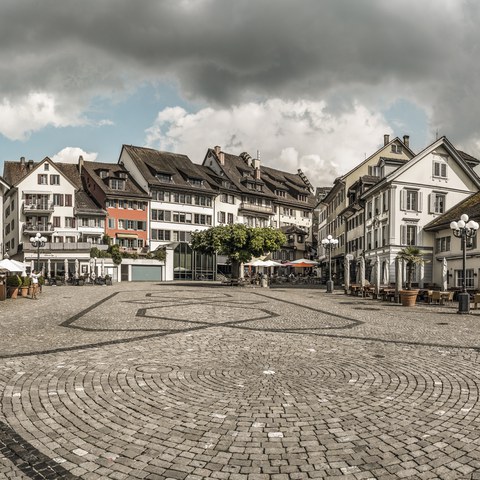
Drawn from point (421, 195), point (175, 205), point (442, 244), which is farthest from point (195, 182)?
point (442, 244)

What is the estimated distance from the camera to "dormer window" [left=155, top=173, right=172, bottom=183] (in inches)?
2562

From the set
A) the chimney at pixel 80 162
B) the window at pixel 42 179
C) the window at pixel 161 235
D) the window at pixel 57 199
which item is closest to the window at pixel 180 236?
the window at pixel 161 235

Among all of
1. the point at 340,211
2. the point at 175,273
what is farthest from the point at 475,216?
the point at 175,273

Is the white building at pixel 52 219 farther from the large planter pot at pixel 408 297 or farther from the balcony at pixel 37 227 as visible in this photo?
the large planter pot at pixel 408 297

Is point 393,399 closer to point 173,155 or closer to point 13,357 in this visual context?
point 13,357

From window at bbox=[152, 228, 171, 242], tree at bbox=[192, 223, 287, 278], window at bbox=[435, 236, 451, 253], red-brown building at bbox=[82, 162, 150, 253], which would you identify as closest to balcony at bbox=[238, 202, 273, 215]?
window at bbox=[152, 228, 171, 242]

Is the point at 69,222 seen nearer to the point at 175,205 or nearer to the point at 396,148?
the point at 175,205

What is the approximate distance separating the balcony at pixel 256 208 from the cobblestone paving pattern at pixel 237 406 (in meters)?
61.0

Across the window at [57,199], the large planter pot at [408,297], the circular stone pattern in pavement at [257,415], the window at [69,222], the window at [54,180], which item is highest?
the window at [54,180]

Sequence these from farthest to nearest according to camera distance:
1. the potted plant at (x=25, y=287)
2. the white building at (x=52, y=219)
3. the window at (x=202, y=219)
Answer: the window at (x=202, y=219) → the white building at (x=52, y=219) → the potted plant at (x=25, y=287)

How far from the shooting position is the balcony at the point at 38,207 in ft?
184

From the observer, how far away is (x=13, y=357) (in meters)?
9.16

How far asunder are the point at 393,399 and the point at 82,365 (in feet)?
17.1

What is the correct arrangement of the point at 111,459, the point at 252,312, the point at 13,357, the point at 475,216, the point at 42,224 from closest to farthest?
1. the point at 111,459
2. the point at 13,357
3. the point at 252,312
4. the point at 475,216
5. the point at 42,224
